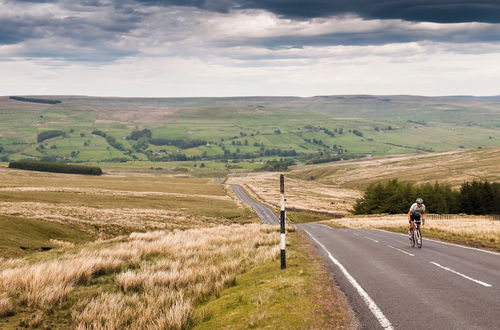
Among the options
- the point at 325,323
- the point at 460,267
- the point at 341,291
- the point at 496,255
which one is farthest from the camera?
the point at 496,255

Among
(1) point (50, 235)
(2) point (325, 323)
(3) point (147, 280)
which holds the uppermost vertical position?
(2) point (325, 323)

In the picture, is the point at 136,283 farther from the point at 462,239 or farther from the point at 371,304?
the point at 462,239

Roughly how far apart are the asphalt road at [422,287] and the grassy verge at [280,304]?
0.52 metres

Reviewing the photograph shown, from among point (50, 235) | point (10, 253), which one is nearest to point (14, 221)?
point (50, 235)

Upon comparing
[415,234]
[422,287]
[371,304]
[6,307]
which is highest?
[371,304]

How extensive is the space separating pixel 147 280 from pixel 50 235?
58.9 feet

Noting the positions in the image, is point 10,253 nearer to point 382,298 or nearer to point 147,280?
point 147,280

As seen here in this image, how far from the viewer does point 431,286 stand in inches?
508

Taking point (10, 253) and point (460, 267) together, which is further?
point (10, 253)

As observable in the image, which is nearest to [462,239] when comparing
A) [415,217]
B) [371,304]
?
[415,217]

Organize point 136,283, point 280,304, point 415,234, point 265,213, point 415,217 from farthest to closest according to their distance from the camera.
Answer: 1. point 265,213
2. point 415,234
3. point 415,217
4. point 136,283
5. point 280,304

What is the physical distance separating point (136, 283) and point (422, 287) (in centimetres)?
853

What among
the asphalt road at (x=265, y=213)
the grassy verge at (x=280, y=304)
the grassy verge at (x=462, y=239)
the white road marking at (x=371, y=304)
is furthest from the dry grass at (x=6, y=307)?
the asphalt road at (x=265, y=213)

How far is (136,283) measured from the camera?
14766 mm
